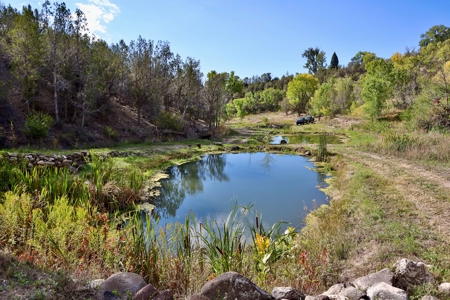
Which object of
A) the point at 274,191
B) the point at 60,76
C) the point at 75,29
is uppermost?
the point at 75,29

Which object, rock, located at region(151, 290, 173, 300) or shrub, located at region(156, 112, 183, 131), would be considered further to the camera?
shrub, located at region(156, 112, 183, 131)

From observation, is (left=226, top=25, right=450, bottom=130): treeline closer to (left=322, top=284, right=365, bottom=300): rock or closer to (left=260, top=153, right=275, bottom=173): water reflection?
(left=260, top=153, right=275, bottom=173): water reflection

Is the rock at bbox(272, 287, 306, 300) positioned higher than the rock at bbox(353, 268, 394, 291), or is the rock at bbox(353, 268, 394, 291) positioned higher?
the rock at bbox(272, 287, 306, 300)

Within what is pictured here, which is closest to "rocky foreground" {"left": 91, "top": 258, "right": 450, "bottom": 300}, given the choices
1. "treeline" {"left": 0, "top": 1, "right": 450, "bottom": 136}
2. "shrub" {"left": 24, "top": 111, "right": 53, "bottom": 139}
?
"shrub" {"left": 24, "top": 111, "right": 53, "bottom": 139}

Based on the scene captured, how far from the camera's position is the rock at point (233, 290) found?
2.79 metres

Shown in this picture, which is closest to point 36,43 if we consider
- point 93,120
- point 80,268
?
point 93,120

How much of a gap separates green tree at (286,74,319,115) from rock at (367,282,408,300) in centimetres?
5189

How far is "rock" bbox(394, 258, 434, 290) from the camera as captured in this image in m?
3.35

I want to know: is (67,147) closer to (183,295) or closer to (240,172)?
(240,172)

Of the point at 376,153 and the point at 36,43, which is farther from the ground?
the point at 36,43

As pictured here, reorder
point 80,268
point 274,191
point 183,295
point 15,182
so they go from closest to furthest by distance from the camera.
→ point 183,295 < point 80,268 < point 15,182 < point 274,191

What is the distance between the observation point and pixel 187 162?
14.9 m

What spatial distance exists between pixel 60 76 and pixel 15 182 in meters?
12.0

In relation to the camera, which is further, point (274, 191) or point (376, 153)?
point (376, 153)
